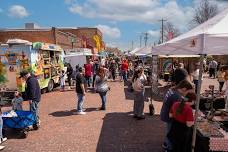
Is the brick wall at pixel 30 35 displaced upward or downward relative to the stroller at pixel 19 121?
upward

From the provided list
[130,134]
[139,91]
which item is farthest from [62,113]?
[130,134]

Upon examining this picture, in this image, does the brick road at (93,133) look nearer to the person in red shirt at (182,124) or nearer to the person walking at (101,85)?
the person walking at (101,85)

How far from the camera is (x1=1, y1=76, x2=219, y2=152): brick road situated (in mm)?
8375

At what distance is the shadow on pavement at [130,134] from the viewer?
8242 mm

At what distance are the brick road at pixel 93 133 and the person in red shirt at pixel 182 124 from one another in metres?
1.77

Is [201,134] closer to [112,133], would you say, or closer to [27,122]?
[112,133]

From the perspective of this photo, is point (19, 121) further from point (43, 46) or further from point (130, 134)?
point (43, 46)

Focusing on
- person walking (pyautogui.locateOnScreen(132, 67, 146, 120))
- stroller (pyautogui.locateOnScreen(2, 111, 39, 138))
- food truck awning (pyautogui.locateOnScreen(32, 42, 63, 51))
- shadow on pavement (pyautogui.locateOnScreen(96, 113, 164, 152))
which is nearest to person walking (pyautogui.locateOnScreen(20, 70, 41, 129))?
stroller (pyautogui.locateOnScreen(2, 111, 39, 138))

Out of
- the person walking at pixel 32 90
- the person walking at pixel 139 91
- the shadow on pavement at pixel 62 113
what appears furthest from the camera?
the shadow on pavement at pixel 62 113

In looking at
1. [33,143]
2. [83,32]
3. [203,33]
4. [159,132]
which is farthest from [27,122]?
[83,32]

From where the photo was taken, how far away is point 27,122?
368 inches

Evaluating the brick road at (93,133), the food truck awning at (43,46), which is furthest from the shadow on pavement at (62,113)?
the food truck awning at (43,46)

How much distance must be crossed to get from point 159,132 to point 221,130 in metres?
2.35

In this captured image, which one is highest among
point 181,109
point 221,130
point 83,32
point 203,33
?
point 83,32
